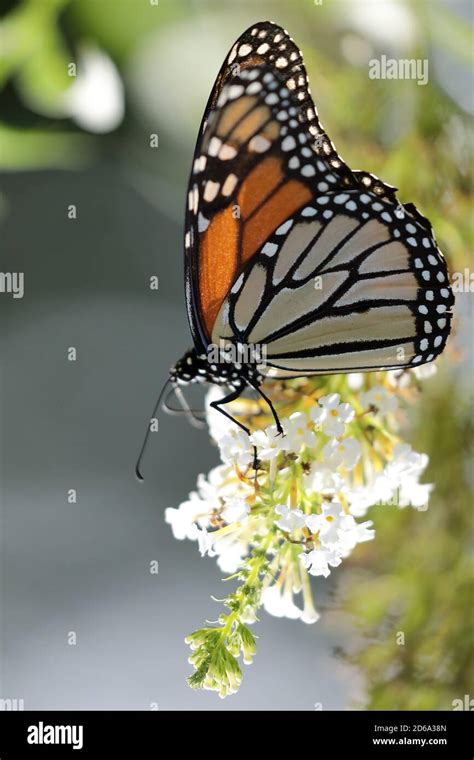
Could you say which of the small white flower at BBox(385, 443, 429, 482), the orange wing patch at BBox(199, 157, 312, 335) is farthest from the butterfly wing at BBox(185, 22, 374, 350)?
the small white flower at BBox(385, 443, 429, 482)

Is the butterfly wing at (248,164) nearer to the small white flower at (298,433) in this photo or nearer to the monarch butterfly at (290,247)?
the monarch butterfly at (290,247)

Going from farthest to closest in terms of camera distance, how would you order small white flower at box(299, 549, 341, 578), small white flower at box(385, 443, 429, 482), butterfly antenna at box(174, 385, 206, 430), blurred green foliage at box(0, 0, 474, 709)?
blurred green foliage at box(0, 0, 474, 709)
butterfly antenna at box(174, 385, 206, 430)
small white flower at box(385, 443, 429, 482)
small white flower at box(299, 549, 341, 578)

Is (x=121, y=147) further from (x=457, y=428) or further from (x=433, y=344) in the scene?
(x=433, y=344)
